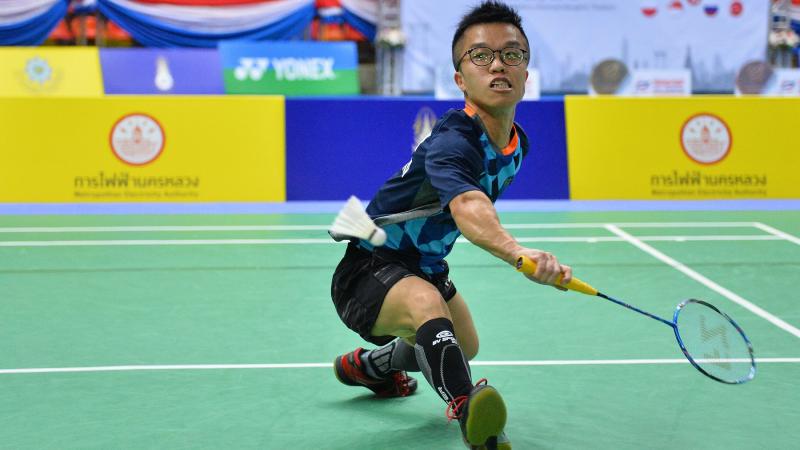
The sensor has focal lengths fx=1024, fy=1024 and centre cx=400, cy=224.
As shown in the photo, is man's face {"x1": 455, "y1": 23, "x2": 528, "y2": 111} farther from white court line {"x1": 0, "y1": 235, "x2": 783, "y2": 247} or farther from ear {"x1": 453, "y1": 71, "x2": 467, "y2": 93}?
white court line {"x1": 0, "y1": 235, "x2": 783, "y2": 247}

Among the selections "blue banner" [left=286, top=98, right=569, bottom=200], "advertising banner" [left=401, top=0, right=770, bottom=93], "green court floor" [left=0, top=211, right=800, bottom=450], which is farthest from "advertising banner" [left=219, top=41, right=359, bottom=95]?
"green court floor" [left=0, top=211, right=800, bottom=450]

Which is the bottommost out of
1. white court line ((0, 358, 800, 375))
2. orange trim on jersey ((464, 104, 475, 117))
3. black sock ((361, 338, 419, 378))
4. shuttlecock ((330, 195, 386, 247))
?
white court line ((0, 358, 800, 375))

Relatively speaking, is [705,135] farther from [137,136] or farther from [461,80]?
[461,80]

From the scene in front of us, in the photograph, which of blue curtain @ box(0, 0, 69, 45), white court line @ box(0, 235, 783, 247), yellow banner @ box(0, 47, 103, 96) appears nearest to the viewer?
white court line @ box(0, 235, 783, 247)

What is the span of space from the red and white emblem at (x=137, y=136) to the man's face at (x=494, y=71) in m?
5.60

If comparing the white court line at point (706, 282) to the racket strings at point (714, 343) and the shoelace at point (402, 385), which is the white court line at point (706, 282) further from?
the shoelace at point (402, 385)

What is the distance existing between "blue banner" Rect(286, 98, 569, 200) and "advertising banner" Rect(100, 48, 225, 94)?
3.65 metres

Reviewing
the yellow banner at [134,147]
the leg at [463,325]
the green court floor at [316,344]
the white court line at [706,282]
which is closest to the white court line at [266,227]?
the green court floor at [316,344]

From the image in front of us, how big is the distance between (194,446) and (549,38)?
10.8 meters

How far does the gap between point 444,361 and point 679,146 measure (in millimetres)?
6213

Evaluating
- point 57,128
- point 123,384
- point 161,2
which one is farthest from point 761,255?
point 161,2

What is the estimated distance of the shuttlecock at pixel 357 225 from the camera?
2.76 meters

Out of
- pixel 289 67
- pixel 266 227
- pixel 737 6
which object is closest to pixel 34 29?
pixel 289 67

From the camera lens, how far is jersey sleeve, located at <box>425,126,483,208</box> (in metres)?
2.78
